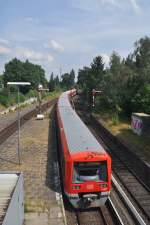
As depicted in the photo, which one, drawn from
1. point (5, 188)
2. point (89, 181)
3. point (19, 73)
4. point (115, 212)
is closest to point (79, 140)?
point (89, 181)

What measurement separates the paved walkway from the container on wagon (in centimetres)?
159

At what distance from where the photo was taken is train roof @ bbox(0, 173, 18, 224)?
34.8 feet

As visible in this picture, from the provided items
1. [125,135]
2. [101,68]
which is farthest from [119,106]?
[101,68]

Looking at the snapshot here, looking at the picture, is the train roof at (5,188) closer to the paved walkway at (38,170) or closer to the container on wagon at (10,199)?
the container on wagon at (10,199)

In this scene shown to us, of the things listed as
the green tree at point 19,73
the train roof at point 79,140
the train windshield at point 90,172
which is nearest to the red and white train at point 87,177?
the train windshield at point 90,172

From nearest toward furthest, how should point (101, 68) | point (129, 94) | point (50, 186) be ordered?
point (50, 186)
point (129, 94)
point (101, 68)

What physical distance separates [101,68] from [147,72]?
2723cm

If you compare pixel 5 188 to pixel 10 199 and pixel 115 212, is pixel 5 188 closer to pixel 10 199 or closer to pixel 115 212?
pixel 10 199

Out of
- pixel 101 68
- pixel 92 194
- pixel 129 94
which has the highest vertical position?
pixel 101 68

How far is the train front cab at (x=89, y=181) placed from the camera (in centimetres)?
1489

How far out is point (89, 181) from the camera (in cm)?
1490

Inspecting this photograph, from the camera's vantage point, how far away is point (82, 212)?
50.7 ft

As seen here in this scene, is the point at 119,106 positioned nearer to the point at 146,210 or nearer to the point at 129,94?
the point at 129,94

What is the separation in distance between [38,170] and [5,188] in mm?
8215
